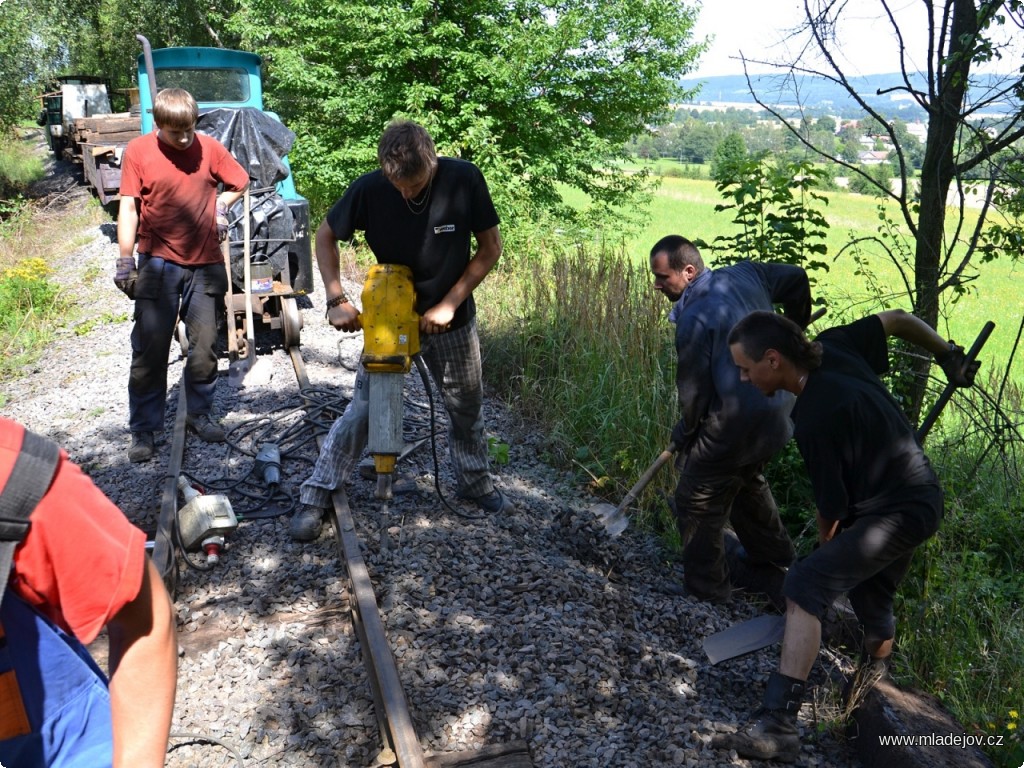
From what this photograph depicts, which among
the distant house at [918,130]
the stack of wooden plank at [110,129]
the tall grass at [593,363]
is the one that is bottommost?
the tall grass at [593,363]

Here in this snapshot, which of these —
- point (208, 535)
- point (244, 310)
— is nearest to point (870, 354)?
point (208, 535)

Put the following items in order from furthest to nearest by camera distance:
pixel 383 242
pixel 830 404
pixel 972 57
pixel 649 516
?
1. pixel 649 516
2. pixel 972 57
3. pixel 383 242
4. pixel 830 404

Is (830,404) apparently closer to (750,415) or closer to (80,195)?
(750,415)

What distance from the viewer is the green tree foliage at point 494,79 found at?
13422 millimetres

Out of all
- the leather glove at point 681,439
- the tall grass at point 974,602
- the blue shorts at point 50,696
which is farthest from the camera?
the leather glove at point 681,439

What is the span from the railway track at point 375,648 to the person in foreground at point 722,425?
178cm

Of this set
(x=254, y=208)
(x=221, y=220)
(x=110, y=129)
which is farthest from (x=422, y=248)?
(x=110, y=129)

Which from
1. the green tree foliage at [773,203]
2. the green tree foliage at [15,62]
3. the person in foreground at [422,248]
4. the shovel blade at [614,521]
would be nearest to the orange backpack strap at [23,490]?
the person in foreground at [422,248]

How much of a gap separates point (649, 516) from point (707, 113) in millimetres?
16807

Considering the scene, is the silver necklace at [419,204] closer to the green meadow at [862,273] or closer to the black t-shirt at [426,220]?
the black t-shirt at [426,220]

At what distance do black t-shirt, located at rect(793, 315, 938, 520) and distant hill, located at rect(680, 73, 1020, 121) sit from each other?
10.2 ft

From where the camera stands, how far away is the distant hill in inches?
240

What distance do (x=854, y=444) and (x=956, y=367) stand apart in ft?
4.18

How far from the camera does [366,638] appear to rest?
409cm
